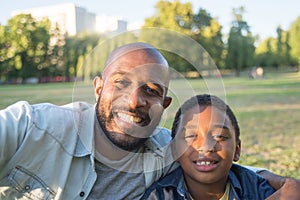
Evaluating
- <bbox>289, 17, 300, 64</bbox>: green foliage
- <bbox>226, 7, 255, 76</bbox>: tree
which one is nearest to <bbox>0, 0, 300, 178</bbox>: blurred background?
<bbox>226, 7, 255, 76</bbox>: tree

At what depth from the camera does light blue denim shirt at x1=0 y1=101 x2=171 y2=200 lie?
5.96 ft

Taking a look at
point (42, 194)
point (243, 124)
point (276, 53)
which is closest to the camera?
point (42, 194)

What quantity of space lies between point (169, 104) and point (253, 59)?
5450cm

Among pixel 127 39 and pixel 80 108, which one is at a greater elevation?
pixel 127 39

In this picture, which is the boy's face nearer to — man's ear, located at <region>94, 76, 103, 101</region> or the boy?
the boy

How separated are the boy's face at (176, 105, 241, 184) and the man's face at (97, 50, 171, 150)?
17cm

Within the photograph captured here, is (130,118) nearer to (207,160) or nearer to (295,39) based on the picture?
(207,160)

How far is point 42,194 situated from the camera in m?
1.99

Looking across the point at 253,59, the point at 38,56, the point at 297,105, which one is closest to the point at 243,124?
the point at 297,105

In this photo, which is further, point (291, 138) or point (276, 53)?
point (276, 53)

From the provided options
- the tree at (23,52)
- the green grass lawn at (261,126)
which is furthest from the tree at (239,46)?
the green grass lawn at (261,126)

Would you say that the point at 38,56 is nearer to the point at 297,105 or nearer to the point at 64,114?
the point at 297,105

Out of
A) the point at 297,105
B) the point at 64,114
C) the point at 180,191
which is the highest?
the point at 64,114

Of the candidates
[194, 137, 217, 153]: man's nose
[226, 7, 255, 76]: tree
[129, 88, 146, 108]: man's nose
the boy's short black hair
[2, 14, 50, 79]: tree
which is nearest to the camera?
[129, 88, 146, 108]: man's nose
